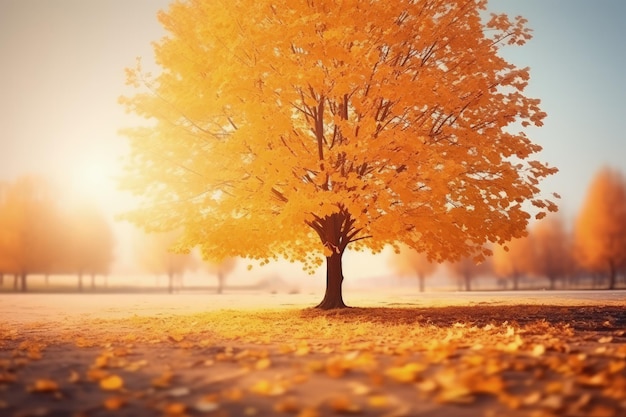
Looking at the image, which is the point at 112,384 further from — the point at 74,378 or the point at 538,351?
the point at 538,351

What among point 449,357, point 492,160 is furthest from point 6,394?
point 492,160

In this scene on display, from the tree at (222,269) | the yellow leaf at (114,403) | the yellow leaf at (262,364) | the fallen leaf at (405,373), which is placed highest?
the fallen leaf at (405,373)

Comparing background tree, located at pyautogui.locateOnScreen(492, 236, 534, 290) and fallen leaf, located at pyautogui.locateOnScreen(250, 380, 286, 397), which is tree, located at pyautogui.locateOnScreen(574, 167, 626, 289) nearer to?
background tree, located at pyautogui.locateOnScreen(492, 236, 534, 290)

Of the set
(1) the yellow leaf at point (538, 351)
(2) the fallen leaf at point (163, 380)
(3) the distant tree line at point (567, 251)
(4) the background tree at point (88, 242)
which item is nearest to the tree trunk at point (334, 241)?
(3) the distant tree line at point (567, 251)

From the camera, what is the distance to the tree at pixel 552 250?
53281mm

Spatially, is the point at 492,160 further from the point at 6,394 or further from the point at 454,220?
the point at 6,394

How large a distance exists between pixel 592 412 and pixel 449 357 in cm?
173

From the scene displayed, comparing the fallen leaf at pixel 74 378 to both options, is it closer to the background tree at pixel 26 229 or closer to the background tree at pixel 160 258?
the background tree at pixel 26 229

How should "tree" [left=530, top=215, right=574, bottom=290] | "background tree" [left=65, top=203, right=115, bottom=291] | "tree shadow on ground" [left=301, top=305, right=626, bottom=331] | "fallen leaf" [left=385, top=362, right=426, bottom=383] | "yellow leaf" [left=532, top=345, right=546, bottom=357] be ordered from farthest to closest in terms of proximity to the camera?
"tree" [left=530, top=215, right=574, bottom=290] < "background tree" [left=65, top=203, right=115, bottom=291] < "tree shadow on ground" [left=301, top=305, right=626, bottom=331] < "yellow leaf" [left=532, top=345, right=546, bottom=357] < "fallen leaf" [left=385, top=362, right=426, bottom=383]

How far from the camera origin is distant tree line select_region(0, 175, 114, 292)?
43.7 metres

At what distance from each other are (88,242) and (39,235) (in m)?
5.44

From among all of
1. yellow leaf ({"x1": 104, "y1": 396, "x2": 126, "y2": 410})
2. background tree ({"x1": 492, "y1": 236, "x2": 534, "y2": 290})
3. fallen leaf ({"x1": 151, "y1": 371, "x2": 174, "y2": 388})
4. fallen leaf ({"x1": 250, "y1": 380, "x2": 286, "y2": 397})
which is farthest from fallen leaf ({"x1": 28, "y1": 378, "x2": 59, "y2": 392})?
background tree ({"x1": 492, "y1": 236, "x2": 534, "y2": 290})

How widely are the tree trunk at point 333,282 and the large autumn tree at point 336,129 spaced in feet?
0.14

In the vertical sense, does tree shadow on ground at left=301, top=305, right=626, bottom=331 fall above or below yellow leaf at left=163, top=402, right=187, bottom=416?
below
